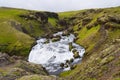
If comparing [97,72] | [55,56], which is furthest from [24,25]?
[97,72]

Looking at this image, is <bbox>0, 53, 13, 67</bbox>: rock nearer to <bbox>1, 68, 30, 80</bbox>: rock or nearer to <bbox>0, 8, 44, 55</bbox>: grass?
<bbox>1, 68, 30, 80</bbox>: rock

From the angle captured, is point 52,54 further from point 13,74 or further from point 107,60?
point 13,74

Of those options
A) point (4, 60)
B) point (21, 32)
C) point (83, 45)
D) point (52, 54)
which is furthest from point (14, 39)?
point (4, 60)

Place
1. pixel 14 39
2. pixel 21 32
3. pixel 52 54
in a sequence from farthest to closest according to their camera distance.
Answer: pixel 21 32, pixel 14 39, pixel 52 54

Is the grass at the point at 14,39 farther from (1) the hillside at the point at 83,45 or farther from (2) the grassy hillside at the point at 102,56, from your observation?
(2) the grassy hillside at the point at 102,56

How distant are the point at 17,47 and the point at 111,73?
61.5 m

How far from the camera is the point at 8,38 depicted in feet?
383

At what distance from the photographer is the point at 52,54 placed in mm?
90750

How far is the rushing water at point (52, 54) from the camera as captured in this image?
3189 inches

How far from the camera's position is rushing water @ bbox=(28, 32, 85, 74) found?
8100 centimetres

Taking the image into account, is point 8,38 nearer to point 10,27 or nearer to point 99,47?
point 10,27

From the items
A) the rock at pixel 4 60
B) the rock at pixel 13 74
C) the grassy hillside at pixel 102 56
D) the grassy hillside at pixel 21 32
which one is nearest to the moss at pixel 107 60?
the grassy hillside at pixel 102 56

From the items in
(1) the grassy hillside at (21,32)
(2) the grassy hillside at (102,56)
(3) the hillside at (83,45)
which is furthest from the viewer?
(1) the grassy hillside at (21,32)

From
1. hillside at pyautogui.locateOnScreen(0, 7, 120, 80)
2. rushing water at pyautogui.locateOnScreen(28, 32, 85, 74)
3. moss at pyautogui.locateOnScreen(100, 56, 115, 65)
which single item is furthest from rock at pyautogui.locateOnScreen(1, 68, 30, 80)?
rushing water at pyautogui.locateOnScreen(28, 32, 85, 74)
